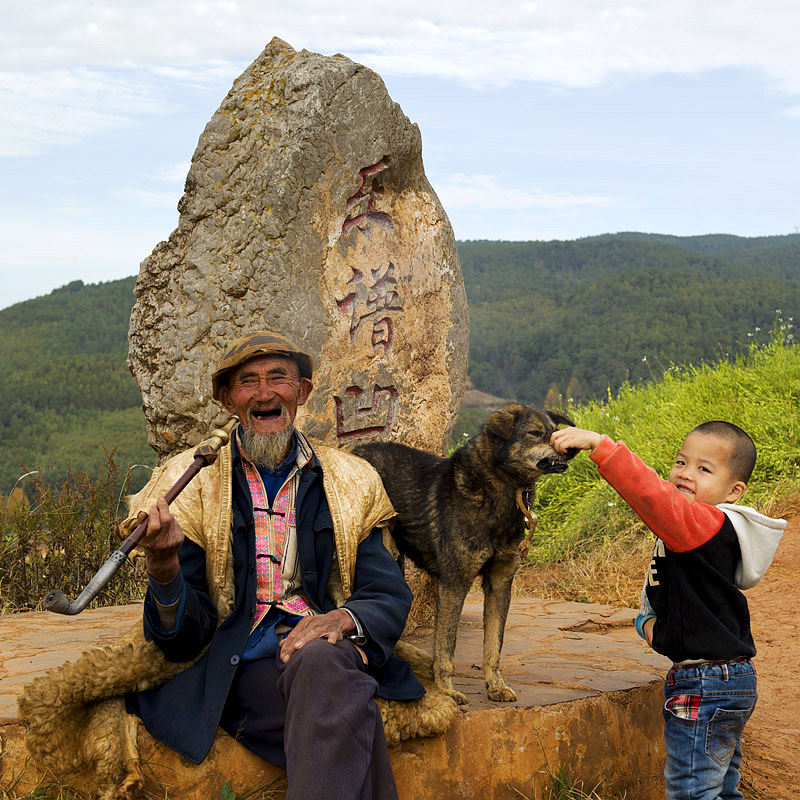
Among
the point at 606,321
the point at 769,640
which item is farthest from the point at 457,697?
the point at 606,321

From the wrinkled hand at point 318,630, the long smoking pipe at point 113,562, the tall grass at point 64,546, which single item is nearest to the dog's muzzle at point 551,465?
the wrinkled hand at point 318,630

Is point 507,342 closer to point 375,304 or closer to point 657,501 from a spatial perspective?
point 375,304

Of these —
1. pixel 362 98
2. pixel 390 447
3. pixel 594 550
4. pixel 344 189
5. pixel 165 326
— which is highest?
pixel 362 98

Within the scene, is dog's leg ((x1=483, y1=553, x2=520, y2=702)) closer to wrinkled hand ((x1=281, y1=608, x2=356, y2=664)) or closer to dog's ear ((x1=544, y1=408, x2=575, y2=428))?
dog's ear ((x1=544, y1=408, x2=575, y2=428))

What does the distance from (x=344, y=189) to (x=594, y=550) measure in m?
5.27

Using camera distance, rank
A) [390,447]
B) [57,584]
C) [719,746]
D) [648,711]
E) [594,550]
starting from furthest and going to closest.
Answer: [594,550] < [57,584] < [390,447] < [648,711] < [719,746]

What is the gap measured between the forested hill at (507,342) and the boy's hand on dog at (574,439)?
15305 mm

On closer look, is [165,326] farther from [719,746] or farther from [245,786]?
[719,746]

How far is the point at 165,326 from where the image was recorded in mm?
4559

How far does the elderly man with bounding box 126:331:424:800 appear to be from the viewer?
9.13 feet

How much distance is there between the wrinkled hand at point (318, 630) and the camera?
2943 mm

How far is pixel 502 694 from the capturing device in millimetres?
3660

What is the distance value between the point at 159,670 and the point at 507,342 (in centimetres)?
3424

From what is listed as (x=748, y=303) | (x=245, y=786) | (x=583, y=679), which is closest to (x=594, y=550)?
(x=583, y=679)
